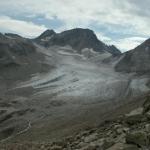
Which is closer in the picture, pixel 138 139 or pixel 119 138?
pixel 138 139

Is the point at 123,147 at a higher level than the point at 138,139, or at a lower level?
lower

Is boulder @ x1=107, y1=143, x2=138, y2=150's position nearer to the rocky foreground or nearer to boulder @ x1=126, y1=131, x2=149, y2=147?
the rocky foreground

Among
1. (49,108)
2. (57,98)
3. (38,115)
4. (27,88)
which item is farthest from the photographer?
(27,88)

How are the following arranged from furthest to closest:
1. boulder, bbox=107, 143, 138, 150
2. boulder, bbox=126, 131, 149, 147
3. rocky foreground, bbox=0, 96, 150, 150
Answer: rocky foreground, bbox=0, 96, 150, 150 < boulder, bbox=126, 131, 149, 147 < boulder, bbox=107, 143, 138, 150

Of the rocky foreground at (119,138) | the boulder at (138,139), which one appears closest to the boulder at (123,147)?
the rocky foreground at (119,138)

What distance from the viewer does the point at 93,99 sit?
459 feet

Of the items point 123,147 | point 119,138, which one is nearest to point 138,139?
point 123,147

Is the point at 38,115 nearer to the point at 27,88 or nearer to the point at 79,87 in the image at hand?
the point at 79,87

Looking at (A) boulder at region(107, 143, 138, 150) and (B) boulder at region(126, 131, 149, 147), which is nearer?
(A) boulder at region(107, 143, 138, 150)

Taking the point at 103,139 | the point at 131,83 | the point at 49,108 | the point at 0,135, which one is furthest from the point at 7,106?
the point at 103,139

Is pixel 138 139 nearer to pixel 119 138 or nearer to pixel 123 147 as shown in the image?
pixel 123 147

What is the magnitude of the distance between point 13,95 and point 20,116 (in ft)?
170

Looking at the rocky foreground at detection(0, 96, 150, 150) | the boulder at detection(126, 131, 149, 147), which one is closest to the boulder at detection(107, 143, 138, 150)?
the rocky foreground at detection(0, 96, 150, 150)

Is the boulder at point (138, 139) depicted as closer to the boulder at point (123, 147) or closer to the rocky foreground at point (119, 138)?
the rocky foreground at point (119, 138)
